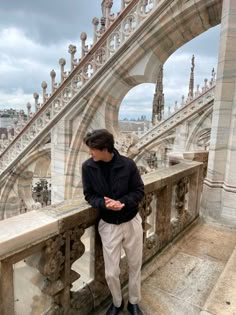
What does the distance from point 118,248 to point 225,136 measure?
234 centimetres

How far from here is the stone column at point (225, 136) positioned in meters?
2.92

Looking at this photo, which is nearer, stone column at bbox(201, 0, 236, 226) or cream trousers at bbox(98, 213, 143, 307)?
cream trousers at bbox(98, 213, 143, 307)

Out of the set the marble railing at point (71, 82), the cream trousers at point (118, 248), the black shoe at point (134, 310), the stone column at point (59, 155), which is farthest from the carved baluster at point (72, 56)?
the black shoe at point (134, 310)

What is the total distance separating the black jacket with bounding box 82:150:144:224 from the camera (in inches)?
54.0

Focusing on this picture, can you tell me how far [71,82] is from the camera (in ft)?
18.6

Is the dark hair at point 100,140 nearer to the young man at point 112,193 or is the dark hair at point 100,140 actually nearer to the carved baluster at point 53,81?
the young man at point 112,193

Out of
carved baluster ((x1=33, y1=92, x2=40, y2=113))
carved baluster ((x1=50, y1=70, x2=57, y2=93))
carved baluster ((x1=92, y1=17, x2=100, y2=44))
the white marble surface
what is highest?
carved baluster ((x1=92, y1=17, x2=100, y2=44))

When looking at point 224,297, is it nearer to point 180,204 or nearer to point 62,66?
point 180,204

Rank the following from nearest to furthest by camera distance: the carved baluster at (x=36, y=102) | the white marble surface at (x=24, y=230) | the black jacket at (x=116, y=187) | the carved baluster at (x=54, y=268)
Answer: the white marble surface at (x=24, y=230) < the carved baluster at (x=54, y=268) < the black jacket at (x=116, y=187) < the carved baluster at (x=36, y=102)

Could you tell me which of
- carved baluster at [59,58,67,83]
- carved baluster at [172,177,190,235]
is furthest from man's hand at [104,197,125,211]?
carved baluster at [59,58,67,83]

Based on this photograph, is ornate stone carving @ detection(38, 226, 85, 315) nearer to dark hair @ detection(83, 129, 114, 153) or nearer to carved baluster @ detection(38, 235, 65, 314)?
carved baluster @ detection(38, 235, 65, 314)

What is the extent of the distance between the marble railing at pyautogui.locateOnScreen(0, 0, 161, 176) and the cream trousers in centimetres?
405

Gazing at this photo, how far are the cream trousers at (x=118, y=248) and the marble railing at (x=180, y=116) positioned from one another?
9.64 m

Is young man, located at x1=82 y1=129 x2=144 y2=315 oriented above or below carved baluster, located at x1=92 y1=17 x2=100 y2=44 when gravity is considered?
below
